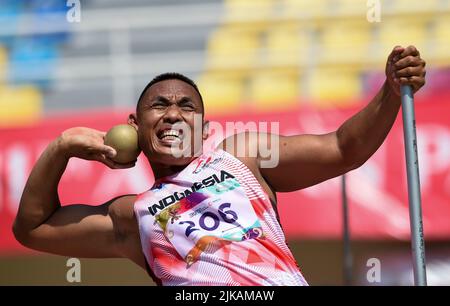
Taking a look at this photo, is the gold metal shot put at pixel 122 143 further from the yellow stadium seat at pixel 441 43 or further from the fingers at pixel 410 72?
the yellow stadium seat at pixel 441 43

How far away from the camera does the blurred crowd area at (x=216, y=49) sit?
8258mm

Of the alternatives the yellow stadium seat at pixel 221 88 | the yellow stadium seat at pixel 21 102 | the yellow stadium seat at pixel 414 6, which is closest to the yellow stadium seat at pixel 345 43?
the yellow stadium seat at pixel 414 6

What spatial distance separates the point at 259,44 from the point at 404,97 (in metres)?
6.12

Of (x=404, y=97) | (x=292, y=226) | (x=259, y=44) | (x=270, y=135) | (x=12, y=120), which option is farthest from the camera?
(x=259, y=44)

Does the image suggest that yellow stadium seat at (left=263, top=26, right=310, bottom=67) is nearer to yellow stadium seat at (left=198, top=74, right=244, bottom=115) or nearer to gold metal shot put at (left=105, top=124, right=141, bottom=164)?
yellow stadium seat at (left=198, top=74, right=244, bottom=115)

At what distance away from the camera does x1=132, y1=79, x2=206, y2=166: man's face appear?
330cm

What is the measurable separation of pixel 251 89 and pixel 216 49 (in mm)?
717

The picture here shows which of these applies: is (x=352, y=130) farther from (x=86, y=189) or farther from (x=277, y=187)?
(x=86, y=189)

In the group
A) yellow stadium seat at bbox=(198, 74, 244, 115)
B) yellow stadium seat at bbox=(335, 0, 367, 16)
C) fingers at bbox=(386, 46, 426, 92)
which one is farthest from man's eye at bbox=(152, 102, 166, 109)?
yellow stadium seat at bbox=(335, 0, 367, 16)

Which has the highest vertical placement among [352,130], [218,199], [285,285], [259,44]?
[259,44]

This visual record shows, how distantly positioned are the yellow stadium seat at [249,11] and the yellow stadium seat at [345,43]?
1.98 ft

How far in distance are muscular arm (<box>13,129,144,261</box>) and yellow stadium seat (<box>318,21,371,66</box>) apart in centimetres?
508

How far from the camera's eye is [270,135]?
3.35m

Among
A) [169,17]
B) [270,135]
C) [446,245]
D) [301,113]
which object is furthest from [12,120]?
[270,135]
